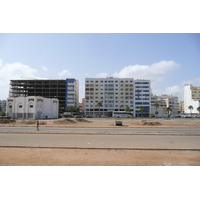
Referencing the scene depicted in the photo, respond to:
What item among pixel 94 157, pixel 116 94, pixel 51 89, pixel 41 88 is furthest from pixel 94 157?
pixel 41 88

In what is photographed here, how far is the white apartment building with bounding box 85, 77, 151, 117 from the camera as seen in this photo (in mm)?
96812

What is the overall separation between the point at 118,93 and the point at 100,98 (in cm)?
1091

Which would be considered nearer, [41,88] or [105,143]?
[105,143]

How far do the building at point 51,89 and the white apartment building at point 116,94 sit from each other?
876 centimetres

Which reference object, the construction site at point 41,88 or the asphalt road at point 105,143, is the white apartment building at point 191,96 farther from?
the asphalt road at point 105,143

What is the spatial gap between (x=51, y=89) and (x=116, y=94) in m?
39.2

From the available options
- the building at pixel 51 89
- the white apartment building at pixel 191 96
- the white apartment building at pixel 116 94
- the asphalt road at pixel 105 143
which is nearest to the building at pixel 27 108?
the building at pixel 51 89

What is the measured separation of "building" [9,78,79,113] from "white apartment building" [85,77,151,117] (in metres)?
8.76

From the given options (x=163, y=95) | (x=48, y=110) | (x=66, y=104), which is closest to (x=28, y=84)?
(x=66, y=104)

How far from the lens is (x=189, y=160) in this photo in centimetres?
955

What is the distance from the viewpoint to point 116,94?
3905 inches

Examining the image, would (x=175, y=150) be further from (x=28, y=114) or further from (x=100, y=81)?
(x=100, y=81)

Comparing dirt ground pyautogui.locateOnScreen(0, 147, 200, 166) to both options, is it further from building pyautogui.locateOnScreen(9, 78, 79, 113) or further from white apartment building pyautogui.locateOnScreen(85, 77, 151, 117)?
building pyautogui.locateOnScreen(9, 78, 79, 113)

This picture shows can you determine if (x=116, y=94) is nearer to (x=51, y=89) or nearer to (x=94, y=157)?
(x=51, y=89)
